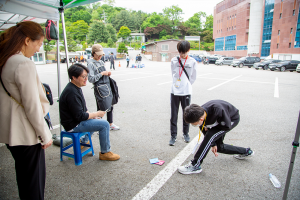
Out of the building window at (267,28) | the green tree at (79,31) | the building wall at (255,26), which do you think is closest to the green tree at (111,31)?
the green tree at (79,31)

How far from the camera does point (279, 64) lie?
1980 centimetres

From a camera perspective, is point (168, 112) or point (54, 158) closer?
point (54, 158)

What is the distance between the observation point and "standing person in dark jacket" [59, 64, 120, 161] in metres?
2.71

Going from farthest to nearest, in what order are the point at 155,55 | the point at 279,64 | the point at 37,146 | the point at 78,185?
the point at 155,55 < the point at 279,64 < the point at 78,185 < the point at 37,146

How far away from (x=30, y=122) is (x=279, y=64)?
23.3 meters

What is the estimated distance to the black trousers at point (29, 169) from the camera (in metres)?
1.71

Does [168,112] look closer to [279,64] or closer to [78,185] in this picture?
[78,185]

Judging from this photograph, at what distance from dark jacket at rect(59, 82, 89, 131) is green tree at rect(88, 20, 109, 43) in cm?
6670

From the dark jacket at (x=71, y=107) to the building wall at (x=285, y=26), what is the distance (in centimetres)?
4041

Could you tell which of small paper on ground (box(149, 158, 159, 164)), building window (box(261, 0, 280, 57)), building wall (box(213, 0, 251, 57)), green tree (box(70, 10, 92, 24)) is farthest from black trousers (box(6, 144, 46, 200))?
green tree (box(70, 10, 92, 24))

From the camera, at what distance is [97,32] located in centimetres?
6397

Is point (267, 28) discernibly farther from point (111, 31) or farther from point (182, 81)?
point (111, 31)

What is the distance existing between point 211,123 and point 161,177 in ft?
3.25

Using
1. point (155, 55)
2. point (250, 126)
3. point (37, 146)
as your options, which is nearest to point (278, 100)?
point (250, 126)
